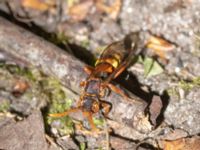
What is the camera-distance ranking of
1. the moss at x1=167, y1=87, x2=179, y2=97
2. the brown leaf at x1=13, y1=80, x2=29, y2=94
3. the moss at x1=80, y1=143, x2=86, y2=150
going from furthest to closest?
the brown leaf at x1=13, y1=80, x2=29, y2=94 < the moss at x1=167, y1=87, x2=179, y2=97 < the moss at x1=80, y1=143, x2=86, y2=150

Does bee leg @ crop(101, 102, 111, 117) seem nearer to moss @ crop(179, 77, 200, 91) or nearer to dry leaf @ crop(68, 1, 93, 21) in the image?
moss @ crop(179, 77, 200, 91)

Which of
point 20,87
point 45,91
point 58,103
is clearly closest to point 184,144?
point 58,103

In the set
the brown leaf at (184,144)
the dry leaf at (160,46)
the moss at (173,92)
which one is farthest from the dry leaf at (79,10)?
the brown leaf at (184,144)

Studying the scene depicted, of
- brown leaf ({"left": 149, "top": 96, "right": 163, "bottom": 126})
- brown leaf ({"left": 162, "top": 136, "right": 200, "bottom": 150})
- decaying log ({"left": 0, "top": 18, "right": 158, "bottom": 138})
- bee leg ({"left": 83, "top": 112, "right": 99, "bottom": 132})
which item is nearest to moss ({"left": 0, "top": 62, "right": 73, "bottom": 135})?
decaying log ({"left": 0, "top": 18, "right": 158, "bottom": 138})

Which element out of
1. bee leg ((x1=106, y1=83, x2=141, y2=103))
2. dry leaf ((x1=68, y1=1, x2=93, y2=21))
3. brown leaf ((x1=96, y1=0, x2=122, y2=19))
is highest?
brown leaf ((x1=96, y1=0, x2=122, y2=19))

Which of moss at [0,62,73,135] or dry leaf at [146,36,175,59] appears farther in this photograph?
dry leaf at [146,36,175,59]

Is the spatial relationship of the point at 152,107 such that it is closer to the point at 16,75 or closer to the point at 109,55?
the point at 109,55
